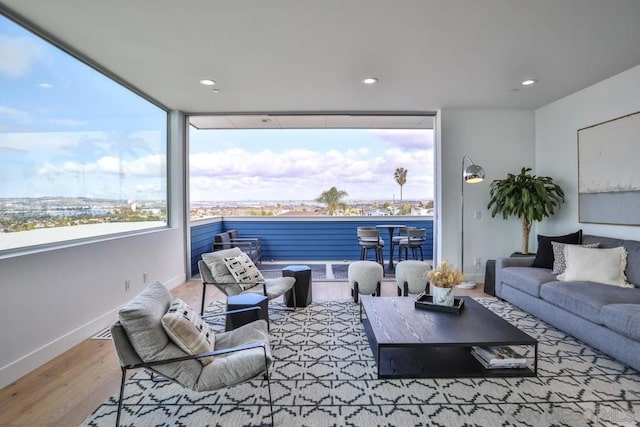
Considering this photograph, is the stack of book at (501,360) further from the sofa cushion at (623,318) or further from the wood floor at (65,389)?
the wood floor at (65,389)

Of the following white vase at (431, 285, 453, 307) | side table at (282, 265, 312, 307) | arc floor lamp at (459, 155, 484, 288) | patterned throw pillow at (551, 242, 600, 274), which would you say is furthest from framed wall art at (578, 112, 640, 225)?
side table at (282, 265, 312, 307)

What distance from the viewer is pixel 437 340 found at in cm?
234

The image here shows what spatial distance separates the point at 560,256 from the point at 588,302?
3.45 feet

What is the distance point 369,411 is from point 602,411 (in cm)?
141

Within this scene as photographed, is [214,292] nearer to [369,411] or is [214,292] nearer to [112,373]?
[112,373]

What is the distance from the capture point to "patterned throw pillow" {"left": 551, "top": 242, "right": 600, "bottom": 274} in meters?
3.72

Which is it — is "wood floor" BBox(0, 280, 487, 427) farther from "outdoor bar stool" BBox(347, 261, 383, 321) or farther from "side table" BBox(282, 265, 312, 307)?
"outdoor bar stool" BBox(347, 261, 383, 321)

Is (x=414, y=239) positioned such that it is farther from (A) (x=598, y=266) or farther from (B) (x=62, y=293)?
(B) (x=62, y=293)

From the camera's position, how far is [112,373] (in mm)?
2619

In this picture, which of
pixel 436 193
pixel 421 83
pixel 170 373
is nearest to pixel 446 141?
pixel 436 193

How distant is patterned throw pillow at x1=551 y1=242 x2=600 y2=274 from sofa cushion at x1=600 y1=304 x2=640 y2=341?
108cm

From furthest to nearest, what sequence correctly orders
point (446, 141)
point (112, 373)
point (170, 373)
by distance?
point (446, 141) → point (112, 373) → point (170, 373)

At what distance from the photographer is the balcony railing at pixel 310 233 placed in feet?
25.0

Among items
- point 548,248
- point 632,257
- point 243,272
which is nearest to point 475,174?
point 548,248
